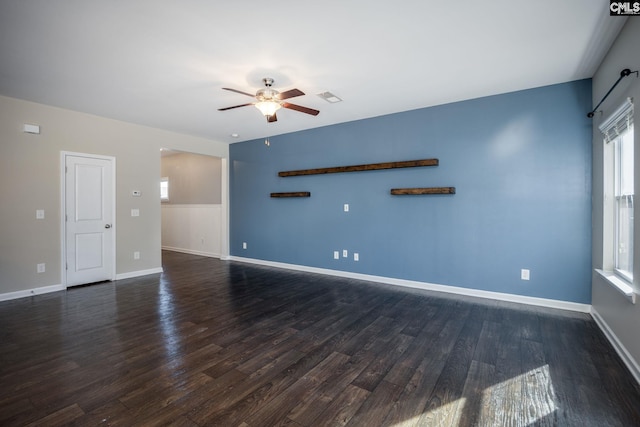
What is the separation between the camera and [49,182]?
14.1 feet

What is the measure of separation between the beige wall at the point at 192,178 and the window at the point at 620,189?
6.79 metres

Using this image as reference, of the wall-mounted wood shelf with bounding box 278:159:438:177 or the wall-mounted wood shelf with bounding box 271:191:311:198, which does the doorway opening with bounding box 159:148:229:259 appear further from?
Result: the wall-mounted wood shelf with bounding box 278:159:438:177

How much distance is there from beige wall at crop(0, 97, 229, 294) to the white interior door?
11cm

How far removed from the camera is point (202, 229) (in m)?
7.56

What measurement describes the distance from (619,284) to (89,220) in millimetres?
6617

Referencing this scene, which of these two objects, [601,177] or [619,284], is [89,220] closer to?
[619,284]

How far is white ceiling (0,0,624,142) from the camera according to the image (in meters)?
2.19

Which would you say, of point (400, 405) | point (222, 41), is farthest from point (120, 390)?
point (222, 41)

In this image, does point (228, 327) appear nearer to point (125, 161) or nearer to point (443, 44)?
point (443, 44)

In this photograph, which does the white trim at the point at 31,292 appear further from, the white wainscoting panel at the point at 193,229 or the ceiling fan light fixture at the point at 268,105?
the ceiling fan light fixture at the point at 268,105

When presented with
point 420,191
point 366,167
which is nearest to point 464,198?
point 420,191

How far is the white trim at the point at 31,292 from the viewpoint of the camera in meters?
3.91

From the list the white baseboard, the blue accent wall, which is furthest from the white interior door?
the blue accent wall

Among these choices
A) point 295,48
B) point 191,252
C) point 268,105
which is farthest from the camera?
point 191,252
